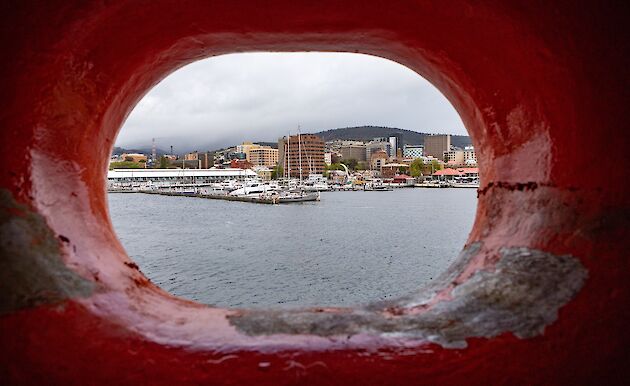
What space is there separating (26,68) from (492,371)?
1.26m

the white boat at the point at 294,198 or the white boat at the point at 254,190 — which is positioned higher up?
the white boat at the point at 254,190

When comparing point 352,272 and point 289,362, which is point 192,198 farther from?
point 289,362

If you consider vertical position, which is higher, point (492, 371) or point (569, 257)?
point (569, 257)

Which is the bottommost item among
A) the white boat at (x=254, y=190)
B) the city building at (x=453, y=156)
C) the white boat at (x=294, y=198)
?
the white boat at (x=294, y=198)

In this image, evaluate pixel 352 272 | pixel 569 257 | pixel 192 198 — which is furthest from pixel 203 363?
pixel 192 198

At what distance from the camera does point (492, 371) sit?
1.09 metres

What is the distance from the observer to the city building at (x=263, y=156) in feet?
417

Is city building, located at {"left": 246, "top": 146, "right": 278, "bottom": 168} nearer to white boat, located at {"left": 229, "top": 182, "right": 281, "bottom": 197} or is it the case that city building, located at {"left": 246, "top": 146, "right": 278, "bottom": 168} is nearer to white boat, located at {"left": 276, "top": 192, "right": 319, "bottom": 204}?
white boat, located at {"left": 229, "top": 182, "right": 281, "bottom": 197}

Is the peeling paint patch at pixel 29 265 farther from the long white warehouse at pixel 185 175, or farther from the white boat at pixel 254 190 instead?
the long white warehouse at pixel 185 175

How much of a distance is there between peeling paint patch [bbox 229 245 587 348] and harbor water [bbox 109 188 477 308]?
4.18 metres

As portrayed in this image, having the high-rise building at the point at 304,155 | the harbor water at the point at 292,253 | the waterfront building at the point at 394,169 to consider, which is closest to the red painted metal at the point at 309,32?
the harbor water at the point at 292,253

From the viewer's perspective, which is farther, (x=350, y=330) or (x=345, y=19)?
(x=345, y=19)

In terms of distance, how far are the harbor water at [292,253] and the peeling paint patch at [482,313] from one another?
4.18 meters

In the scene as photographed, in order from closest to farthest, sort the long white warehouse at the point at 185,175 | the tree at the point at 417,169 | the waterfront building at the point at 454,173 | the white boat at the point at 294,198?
the white boat at the point at 294,198 → the long white warehouse at the point at 185,175 → the waterfront building at the point at 454,173 → the tree at the point at 417,169
